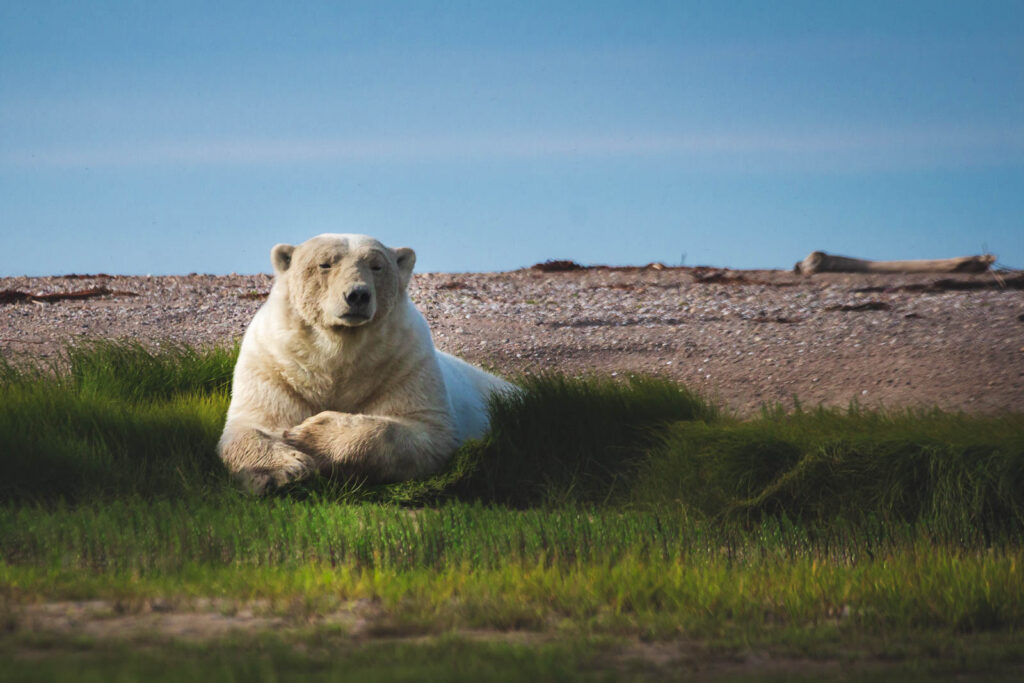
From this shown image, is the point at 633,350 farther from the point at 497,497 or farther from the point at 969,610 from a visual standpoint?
the point at 969,610

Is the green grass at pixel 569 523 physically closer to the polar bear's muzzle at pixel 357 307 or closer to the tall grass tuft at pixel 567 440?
the tall grass tuft at pixel 567 440

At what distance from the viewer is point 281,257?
6.86 meters

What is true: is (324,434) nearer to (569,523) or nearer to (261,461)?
(261,461)

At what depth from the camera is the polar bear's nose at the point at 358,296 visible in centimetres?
631

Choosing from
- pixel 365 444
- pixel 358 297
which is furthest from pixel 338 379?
pixel 358 297

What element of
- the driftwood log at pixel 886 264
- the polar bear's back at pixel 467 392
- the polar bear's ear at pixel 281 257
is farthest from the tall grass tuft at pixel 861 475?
the driftwood log at pixel 886 264

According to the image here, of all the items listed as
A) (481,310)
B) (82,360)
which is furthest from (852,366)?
(82,360)

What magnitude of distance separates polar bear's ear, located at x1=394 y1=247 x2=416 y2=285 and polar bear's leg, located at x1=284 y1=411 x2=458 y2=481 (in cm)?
98

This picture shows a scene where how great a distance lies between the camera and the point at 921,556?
5156mm

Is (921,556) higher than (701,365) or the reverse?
the reverse

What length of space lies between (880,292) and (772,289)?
1.57m

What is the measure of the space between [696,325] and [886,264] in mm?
6608

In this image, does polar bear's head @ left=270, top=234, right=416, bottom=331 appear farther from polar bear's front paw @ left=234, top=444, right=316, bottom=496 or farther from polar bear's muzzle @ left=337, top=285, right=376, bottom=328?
polar bear's front paw @ left=234, top=444, right=316, bottom=496

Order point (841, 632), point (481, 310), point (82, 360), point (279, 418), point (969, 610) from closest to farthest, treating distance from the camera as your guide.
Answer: point (841, 632) → point (969, 610) → point (279, 418) → point (82, 360) → point (481, 310)
